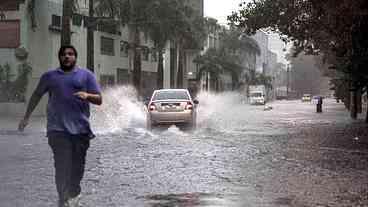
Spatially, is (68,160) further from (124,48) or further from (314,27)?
(124,48)

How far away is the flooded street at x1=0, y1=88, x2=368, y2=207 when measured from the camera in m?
9.06

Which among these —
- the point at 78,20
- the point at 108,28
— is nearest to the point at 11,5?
the point at 78,20

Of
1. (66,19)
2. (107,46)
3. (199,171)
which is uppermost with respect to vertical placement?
(66,19)

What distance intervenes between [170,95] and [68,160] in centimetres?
1700

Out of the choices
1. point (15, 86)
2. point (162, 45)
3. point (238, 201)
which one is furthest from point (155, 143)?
point (162, 45)

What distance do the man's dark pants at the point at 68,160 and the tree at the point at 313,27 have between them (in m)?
13.8

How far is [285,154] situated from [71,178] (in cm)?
922

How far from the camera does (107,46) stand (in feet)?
176

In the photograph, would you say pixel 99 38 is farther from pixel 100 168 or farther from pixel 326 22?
pixel 100 168

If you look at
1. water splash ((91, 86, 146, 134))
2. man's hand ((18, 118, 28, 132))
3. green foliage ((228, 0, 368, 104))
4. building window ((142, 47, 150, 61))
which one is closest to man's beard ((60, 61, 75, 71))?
man's hand ((18, 118, 28, 132))

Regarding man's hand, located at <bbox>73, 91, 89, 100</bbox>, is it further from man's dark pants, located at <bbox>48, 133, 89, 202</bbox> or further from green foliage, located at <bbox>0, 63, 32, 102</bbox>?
green foliage, located at <bbox>0, 63, 32, 102</bbox>

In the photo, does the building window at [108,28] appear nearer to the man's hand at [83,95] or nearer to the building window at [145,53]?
the building window at [145,53]

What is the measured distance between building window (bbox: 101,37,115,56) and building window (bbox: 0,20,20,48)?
12.0m

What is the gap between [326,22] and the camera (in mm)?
21281
